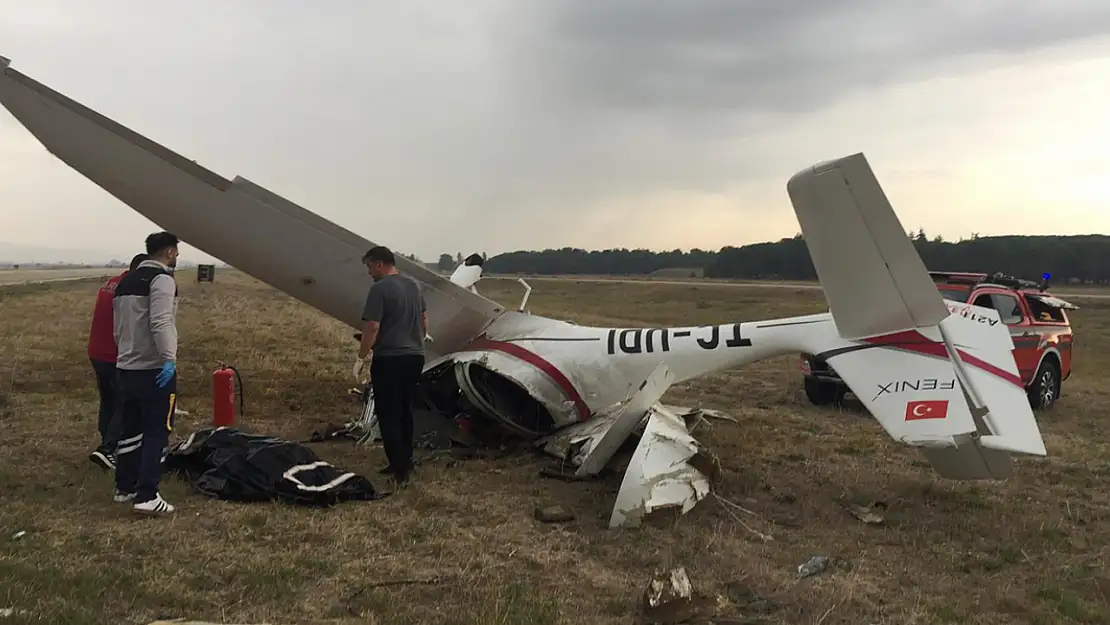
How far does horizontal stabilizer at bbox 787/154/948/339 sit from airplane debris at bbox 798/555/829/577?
176 cm

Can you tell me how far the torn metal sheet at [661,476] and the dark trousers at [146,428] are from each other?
310 cm

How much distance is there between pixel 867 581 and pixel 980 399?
1610 mm

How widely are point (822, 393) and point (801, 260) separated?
62385mm

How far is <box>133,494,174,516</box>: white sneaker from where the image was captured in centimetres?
481

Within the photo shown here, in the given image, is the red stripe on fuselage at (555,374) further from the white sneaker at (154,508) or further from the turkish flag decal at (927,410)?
the white sneaker at (154,508)

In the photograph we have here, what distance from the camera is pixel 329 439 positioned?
7402 mm

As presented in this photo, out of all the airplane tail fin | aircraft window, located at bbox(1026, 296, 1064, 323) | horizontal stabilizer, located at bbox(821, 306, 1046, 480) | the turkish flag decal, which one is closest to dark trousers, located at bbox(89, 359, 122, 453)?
the airplane tail fin

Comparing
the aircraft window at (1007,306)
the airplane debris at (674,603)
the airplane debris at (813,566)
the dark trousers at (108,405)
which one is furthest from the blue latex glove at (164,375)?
the aircraft window at (1007,306)

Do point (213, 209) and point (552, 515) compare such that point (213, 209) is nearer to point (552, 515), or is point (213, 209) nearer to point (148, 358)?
point (148, 358)

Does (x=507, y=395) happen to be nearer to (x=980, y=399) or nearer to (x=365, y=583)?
(x=365, y=583)

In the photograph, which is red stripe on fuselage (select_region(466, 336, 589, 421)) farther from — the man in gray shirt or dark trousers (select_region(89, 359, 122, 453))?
dark trousers (select_region(89, 359, 122, 453))

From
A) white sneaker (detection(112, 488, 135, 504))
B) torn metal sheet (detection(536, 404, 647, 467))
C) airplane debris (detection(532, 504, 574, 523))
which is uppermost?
torn metal sheet (detection(536, 404, 647, 467))

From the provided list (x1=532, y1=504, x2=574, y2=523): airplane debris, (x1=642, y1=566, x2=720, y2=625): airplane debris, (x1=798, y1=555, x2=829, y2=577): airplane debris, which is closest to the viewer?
(x1=642, y1=566, x2=720, y2=625): airplane debris

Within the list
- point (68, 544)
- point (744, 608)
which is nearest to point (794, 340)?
point (744, 608)
